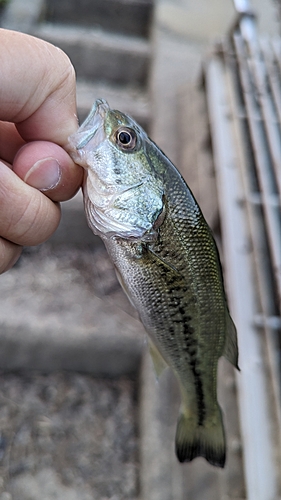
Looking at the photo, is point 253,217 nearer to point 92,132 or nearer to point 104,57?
point 92,132

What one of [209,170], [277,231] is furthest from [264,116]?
[277,231]

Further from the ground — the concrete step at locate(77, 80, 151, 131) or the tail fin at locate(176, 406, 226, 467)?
the tail fin at locate(176, 406, 226, 467)

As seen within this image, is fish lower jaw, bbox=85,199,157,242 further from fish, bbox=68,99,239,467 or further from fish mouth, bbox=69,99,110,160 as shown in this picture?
fish mouth, bbox=69,99,110,160

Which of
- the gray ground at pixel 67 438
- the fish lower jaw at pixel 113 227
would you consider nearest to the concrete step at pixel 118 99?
the gray ground at pixel 67 438

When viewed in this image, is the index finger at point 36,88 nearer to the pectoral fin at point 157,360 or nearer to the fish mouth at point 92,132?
the fish mouth at point 92,132

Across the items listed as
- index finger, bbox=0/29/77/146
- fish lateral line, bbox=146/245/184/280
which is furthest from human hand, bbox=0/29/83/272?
fish lateral line, bbox=146/245/184/280

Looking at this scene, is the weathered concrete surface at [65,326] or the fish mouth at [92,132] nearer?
the fish mouth at [92,132]
